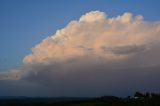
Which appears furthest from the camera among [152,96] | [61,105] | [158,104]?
[61,105]

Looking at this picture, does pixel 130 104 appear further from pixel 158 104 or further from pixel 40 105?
pixel 40 105

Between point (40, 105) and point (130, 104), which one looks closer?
point (130, 104)

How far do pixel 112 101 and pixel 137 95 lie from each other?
148 feet

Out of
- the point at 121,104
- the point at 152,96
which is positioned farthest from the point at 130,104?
the point at 152,96

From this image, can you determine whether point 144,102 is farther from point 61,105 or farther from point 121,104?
point 61,105

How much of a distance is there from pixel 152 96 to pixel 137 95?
2438cm

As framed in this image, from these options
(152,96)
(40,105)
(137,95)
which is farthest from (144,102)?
(40,105)

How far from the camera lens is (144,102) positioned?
155 metres

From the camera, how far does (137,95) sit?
19750 centimetres

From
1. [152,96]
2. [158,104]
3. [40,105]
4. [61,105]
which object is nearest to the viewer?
[158,104]

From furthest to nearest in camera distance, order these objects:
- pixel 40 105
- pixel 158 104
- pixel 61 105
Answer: pixel 40 105 < pixel 61 105 < pixel 158 104

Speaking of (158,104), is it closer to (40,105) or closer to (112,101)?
(112,101)

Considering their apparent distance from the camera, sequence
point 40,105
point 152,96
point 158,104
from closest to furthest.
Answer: point 158,104
point 152,96
point 40,105

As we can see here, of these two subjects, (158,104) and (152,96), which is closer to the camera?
(158,104)
